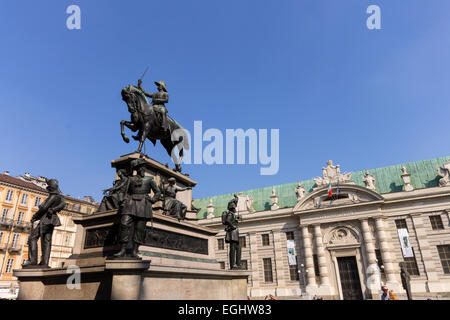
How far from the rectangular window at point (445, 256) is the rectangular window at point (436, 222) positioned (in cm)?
214

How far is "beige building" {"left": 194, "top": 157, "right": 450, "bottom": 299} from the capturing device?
33.3 meters

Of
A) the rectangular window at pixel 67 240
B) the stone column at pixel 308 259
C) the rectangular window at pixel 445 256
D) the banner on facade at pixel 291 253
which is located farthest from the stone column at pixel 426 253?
the rectangular window at pixel 67 240

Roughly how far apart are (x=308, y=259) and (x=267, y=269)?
6243 mm

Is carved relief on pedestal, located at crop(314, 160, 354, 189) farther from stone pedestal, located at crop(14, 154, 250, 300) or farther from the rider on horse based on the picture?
stone pedestal, located at crop(14, 154, 250, 300)

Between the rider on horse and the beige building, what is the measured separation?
1259 inches

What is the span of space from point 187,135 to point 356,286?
32.8 meters

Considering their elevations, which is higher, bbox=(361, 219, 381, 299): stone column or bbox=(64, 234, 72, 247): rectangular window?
bbox=(64, 234, 72, 247): rectangular window

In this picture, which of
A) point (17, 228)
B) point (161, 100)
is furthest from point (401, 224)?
point (17, 228)

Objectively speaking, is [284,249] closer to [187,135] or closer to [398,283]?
[398,283]

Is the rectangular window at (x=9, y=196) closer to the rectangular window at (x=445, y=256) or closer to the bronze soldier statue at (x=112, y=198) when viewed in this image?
the bronze soldier statue at (x=112, y=198)

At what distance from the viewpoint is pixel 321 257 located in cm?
3722

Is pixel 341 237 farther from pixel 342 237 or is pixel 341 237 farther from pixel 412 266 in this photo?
pixel 412 266

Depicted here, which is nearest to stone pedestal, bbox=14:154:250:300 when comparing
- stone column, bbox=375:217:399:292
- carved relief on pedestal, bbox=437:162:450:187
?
stone column, bbox=375:217:399:292

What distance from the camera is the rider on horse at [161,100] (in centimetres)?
1144
